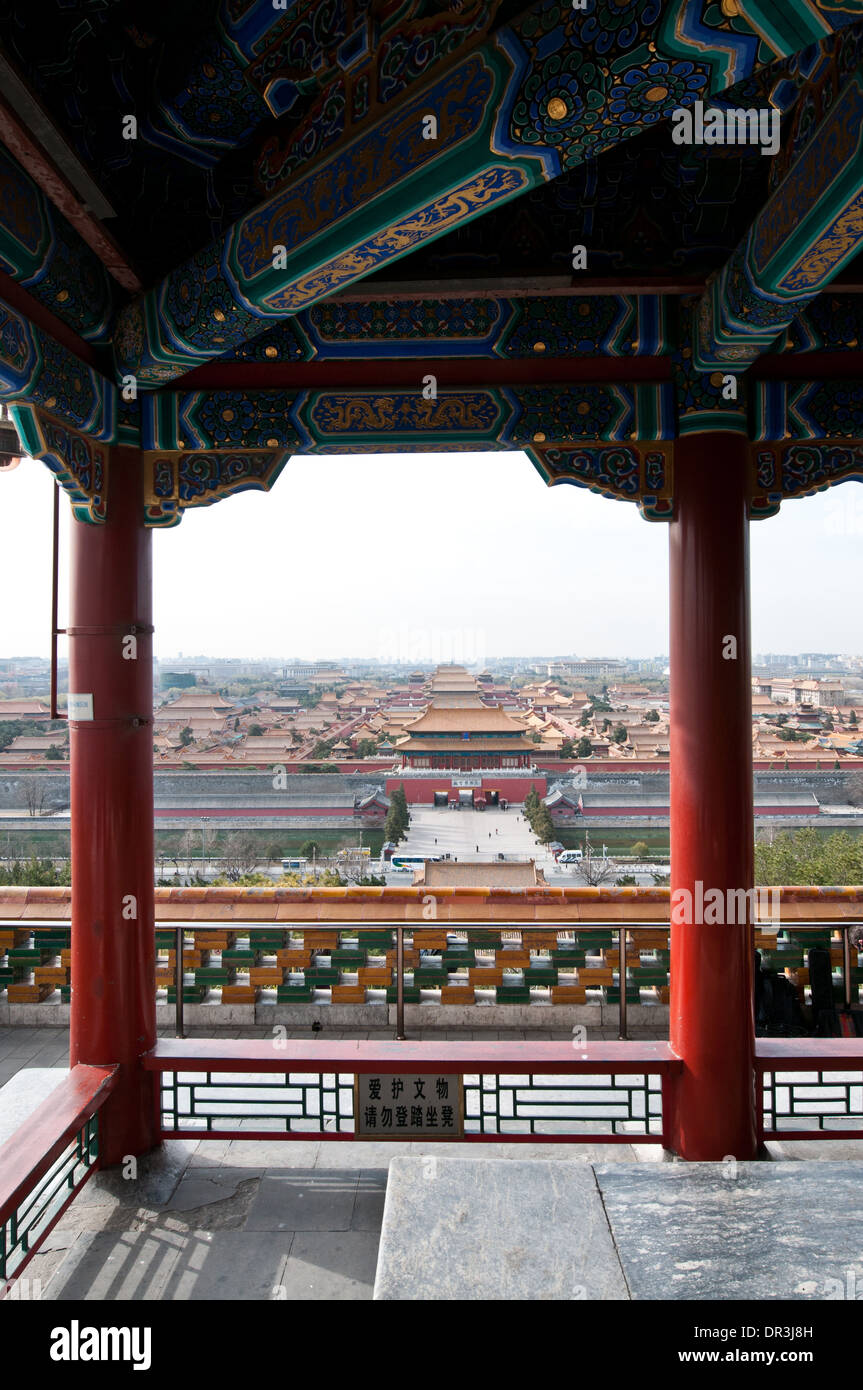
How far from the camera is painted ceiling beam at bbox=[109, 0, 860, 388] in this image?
5.01ft

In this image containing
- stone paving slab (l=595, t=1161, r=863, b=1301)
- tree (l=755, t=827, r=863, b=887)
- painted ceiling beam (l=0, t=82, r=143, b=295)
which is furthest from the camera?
tree (l=755, t=827, r=863, b=887)

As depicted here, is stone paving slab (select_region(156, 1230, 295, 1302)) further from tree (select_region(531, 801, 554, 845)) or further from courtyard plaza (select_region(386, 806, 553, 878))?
tree (select_region(531, 801, 554, 845))

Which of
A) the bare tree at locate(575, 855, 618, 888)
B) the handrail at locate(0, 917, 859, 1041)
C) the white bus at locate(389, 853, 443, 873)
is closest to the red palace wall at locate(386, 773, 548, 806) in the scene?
the bare tree at locate(575, 855, 618, 888)

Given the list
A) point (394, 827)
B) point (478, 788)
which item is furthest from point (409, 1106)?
point (478, 788)

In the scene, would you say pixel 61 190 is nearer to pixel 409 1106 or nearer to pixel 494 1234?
pixel 494 1234

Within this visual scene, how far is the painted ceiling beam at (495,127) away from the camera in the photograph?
1528mm

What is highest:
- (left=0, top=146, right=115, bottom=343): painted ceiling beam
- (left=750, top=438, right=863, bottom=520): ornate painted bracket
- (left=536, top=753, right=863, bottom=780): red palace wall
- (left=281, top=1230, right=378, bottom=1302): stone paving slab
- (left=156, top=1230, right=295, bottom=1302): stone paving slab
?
(left=0, top=146, right=115, bottom=343): painted ceiling beam

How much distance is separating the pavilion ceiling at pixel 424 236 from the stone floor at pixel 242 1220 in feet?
9.48

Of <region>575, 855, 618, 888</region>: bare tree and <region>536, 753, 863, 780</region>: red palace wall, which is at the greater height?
<region>536, 753, 863, 780</region>: red palace wall

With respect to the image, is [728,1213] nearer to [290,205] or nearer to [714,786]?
[714,786]

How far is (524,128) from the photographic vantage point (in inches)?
69.2

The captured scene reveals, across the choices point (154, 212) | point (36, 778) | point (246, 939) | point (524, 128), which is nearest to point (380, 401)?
point (154, 212)

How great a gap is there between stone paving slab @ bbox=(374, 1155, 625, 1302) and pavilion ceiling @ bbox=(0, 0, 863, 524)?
265 cm

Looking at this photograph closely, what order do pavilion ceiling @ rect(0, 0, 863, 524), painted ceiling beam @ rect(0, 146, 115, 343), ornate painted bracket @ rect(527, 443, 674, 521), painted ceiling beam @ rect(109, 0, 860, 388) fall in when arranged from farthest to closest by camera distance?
ornate painted bracket @ rect(527, 443, 674, 521)
painted ceiling beam @ rect(0, 146, 115, 343)
pavilion ceiling @ rect(0, 0, 863, 524)
painted ceiling beam @ rect(109, 0, 860, 388)
